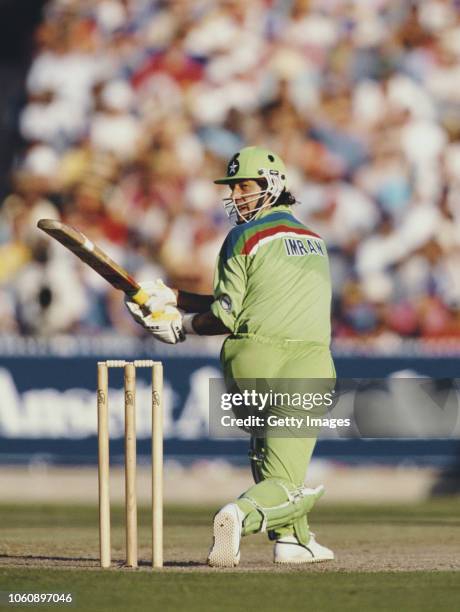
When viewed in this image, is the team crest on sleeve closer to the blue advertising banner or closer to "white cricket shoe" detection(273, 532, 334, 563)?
"white cricket shoe" detection(273, 532, 334, 563)

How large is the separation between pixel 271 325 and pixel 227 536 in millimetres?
878

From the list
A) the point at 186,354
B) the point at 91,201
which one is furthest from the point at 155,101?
the point at 186,354

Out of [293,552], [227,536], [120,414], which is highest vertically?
[227,536]

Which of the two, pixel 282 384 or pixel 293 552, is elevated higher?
pixel 282 384

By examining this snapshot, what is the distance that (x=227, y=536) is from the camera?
589 centimetres

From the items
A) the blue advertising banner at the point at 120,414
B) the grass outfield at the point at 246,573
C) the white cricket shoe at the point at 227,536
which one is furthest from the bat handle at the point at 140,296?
the blue advertising banner at the point at 120,414

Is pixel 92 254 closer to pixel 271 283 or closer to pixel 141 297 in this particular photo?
pixel 141 297

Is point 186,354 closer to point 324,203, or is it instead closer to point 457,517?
point 324,203

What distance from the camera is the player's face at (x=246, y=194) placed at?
6.42 meters

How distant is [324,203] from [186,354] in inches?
73.1

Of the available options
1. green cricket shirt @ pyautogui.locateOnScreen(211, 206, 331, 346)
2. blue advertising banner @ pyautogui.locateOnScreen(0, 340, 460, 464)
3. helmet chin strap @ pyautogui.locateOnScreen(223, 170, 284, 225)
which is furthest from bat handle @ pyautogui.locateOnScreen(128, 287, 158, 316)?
blue advertising banner @ pyautogui.locateOnScreen(0, 340, 460, 464)

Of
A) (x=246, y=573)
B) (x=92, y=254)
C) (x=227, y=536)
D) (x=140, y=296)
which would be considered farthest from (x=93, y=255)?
(x=246, y=573)

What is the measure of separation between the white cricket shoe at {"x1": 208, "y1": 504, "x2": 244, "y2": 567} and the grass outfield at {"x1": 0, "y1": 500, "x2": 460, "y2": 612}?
0.07 meters

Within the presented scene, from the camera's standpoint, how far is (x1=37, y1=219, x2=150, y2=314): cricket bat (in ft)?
19.4
